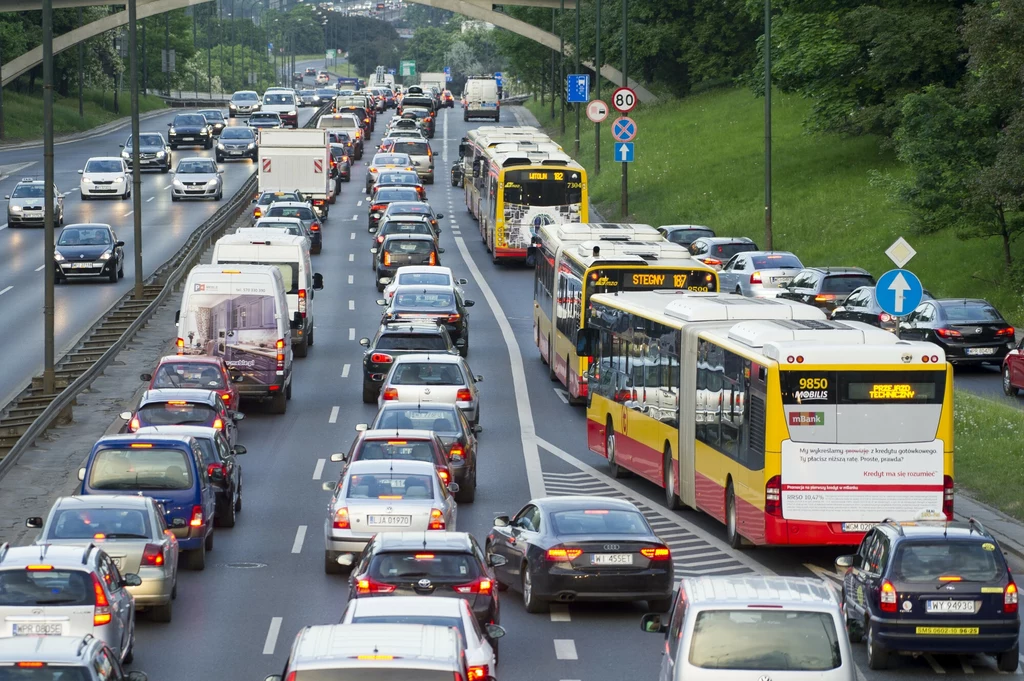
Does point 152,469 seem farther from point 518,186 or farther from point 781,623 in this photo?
point 518,186

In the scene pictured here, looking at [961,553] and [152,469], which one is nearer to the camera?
[961,553]

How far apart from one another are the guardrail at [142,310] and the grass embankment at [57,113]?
135ft

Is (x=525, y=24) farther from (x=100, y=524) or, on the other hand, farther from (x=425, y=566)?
(x=425, y=566)

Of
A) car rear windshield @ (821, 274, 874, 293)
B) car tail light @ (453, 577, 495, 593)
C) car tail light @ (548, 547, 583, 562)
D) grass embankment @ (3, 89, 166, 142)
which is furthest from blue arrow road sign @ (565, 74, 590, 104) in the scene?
car tail light @ (453, 577, 495, 593)

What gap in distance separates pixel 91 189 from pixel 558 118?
53484mm

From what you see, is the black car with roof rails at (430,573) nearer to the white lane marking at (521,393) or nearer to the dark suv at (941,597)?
the dark suv at (941,597)

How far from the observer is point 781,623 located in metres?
12.6

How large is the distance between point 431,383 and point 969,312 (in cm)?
1308

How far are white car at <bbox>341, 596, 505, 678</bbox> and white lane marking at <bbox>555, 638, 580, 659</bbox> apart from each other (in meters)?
4.64

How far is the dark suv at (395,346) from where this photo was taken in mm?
34750

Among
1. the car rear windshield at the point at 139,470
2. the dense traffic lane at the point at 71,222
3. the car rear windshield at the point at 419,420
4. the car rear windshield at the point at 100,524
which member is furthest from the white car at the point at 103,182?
the car rear windshield at the point at 100,524

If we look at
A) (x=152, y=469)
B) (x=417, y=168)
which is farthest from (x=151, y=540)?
(x=417, y=168)

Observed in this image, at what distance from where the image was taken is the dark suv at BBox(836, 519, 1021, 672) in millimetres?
16766

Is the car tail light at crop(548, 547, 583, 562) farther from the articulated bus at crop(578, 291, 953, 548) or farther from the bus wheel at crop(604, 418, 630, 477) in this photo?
the bus wheel at crop(604, 418, 630, 477)
